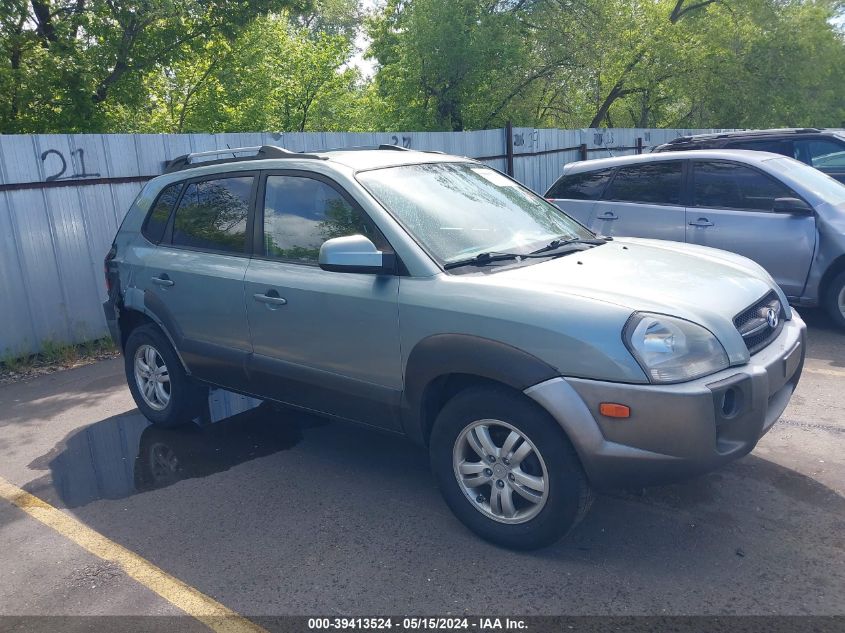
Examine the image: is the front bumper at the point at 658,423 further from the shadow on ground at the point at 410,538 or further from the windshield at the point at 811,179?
the windshield at the point at 811,179

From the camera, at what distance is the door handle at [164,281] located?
5188 mm

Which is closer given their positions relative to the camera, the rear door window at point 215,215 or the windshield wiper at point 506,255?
the windshield wiper at point 506,255

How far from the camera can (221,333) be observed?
16.0 feet

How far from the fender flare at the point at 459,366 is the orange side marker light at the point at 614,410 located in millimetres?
239

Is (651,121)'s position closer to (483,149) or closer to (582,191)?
(483,149)

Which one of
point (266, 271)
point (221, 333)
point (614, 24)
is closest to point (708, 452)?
point (266, 271)

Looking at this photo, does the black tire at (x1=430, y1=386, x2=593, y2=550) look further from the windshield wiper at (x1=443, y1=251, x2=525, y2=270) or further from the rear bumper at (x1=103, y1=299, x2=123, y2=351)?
the rear bumper at (x1=103, y1=299, x2=123, y2=351)

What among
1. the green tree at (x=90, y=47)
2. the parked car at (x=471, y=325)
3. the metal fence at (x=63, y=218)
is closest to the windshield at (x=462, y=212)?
the parked car at (x=471, y=325)

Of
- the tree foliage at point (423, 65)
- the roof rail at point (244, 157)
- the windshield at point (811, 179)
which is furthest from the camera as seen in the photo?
the tree foliage at point (423, 65)

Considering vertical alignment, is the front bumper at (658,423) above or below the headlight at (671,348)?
below

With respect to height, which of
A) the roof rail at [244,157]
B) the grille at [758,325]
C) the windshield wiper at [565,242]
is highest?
the roof rail at [244,157]

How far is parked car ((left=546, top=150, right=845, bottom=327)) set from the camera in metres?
7.09

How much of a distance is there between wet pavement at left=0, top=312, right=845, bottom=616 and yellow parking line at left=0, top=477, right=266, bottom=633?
0.05m

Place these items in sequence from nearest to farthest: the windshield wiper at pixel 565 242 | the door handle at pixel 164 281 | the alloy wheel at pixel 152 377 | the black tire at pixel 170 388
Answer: the windshield wiper at pixel 565 242
the door handle at pixel 164 281
the black tire at pixel 170 388
the alloy wheel at pixel 152 377
